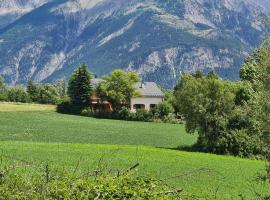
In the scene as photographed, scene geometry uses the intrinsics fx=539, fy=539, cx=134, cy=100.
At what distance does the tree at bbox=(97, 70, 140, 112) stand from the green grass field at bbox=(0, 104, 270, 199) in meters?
12.4

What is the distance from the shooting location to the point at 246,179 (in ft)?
99.0

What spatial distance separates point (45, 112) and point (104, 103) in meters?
23.9

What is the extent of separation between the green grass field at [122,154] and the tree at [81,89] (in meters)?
5.75

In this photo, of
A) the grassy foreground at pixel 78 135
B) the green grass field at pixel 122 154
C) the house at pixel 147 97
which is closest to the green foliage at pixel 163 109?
the green grass field at pixel 122 154

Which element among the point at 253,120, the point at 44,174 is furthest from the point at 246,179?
the point at 44,174

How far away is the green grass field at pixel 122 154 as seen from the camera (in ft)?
79.0

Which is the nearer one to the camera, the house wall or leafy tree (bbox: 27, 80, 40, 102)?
the house wall

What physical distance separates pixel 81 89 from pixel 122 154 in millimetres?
75278

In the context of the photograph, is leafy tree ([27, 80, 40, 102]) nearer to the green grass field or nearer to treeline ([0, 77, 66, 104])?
treeline ([0, 77, 66, 104])

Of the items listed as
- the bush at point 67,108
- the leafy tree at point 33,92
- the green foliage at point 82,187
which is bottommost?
the green foliage at point 82,187

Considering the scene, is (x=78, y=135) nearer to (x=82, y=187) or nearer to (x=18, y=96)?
(x=82, y=187)

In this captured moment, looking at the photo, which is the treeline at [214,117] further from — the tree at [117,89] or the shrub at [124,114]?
the tree at [117,89]

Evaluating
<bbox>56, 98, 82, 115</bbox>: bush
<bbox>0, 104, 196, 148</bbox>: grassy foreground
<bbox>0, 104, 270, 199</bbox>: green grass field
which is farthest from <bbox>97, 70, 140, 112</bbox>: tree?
<bbox>0, 104, 196, 148</bbox>: grassy foreground

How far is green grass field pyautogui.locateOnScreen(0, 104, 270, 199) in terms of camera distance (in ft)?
79.0
